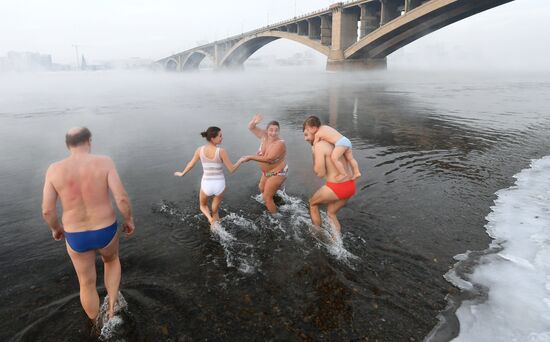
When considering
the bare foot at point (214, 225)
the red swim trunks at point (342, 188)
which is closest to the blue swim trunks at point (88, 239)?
the bare foot at point (214, 225)

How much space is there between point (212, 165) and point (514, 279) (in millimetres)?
4494

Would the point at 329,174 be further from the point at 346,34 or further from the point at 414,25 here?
the point at 346,34

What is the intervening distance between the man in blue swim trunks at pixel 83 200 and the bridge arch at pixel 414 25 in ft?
162

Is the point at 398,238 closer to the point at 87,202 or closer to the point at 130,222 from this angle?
the point at 130,222

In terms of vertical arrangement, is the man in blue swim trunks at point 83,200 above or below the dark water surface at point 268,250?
above

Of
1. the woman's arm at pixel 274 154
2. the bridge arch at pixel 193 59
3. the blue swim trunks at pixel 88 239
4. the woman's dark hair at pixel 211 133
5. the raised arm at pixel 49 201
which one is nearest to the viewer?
the raised arm at pixel 49 201

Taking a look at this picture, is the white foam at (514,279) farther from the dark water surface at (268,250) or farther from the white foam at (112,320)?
the white foam at (112,320)

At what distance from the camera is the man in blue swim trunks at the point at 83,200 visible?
3.15 m

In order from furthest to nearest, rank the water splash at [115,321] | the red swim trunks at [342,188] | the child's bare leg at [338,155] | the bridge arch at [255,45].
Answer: the bridge arch at [255,45] → the red swim trunks at [342,188] → the child's bare leg at [338,155] → the water splash at [115,321]

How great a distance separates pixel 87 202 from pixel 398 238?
14.3 feet

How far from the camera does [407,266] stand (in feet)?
15.2

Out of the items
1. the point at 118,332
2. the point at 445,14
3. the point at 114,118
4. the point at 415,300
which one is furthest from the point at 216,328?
the point at 445,14

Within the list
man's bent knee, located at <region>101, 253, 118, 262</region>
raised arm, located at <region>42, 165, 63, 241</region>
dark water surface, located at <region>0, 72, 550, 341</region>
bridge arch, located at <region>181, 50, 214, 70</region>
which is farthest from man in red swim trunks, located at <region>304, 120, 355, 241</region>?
bridge arch, located at <region>181, 50, 214, 70</region>

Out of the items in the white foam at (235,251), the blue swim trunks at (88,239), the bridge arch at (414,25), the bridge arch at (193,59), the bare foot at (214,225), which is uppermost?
the bridge arch at (193,59)
